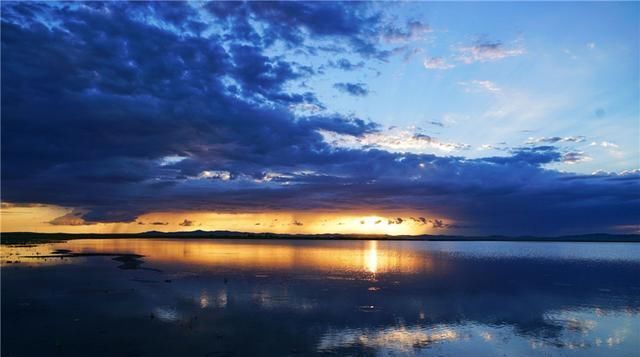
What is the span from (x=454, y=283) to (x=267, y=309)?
103ft

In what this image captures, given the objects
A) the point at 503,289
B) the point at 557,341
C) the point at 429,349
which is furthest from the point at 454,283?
the point at 429,349

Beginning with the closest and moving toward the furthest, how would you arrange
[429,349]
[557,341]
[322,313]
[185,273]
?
[429,349] < [557,341] < [322,313] < [185,273]

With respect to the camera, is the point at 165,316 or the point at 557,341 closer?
the point at 557,341

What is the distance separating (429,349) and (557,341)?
9.11 metres

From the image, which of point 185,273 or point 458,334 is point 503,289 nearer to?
point 458,334

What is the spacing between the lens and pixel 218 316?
34.7 metres

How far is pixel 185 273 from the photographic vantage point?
66.7m

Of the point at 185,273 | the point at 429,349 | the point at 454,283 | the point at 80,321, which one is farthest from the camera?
the point at 185,273

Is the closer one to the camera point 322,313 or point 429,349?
point 429,349

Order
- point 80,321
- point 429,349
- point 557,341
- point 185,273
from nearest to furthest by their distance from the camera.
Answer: point 429,349
point 557,341
point 80,321
point 185,273

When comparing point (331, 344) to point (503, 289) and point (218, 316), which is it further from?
point (503, 289)

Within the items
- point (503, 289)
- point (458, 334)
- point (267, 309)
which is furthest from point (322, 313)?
point (503, 289)

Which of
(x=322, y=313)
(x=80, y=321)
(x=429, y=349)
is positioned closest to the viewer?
(x=429, y=349)

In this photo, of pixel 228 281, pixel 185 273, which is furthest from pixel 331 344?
pixel 185 273
